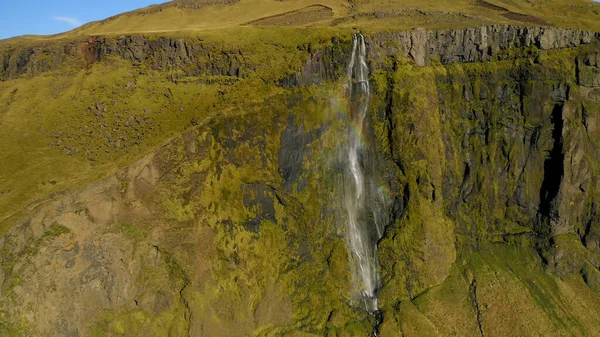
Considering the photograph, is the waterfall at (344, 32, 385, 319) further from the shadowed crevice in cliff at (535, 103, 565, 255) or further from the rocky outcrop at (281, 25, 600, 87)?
the shadowed crevice in cliff at (535, 103, 565, 255)

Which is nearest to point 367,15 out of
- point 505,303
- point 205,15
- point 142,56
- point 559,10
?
point 205,15

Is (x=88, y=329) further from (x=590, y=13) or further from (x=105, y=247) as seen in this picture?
(x=590, y=13)

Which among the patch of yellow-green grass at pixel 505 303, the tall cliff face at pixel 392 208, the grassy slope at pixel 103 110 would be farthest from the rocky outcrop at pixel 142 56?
the patch of yellow-green grass at pixel 505 303

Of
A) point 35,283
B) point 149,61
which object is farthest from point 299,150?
point 35,283

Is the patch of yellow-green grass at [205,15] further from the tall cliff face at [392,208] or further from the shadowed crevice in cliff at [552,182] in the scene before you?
the shadowed crevice in cliff at [552,182]

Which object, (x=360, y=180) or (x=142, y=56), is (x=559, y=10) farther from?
(x=142, y=56)

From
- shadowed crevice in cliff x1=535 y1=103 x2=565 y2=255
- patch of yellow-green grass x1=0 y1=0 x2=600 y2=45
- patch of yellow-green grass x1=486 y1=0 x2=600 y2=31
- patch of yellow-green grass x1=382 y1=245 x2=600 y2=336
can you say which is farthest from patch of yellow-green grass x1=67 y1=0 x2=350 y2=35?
patch of yellow-green grass x1=382 y1=245 x2=600 y2=336
